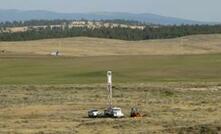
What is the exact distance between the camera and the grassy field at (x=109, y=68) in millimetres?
75500

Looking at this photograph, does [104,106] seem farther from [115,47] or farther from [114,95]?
[115,47]

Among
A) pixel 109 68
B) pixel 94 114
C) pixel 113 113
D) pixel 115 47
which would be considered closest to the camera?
pixel 113 113

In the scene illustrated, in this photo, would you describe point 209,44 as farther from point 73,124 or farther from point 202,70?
point 73,124

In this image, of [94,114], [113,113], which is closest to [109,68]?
[94,114]

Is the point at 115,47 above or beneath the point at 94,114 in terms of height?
beneath

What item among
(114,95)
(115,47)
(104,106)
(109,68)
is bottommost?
(115,47)

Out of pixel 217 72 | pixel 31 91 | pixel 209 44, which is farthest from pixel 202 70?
pixel 209 44

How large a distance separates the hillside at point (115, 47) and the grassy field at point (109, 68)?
130 ft

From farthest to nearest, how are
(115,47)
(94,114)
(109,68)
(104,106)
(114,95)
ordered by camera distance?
(115,47)
(109,68)
(114,95)
(104,106)
(94,114)

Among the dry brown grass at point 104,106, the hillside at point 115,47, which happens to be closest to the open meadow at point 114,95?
the dry brown grass at point 104,106

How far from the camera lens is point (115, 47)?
160 metres

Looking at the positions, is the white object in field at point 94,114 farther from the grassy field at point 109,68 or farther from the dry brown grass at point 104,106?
the grassy field at point 109,68

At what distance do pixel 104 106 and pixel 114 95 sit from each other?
960 centimetres

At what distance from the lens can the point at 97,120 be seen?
4016 cm
